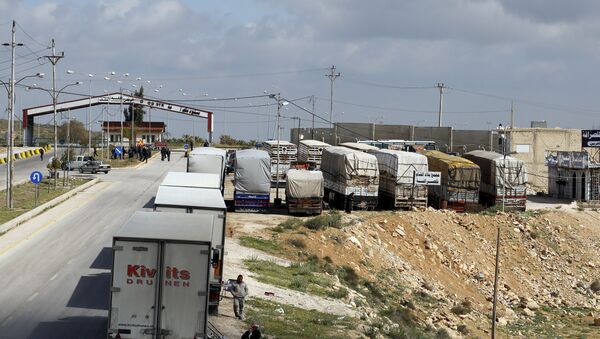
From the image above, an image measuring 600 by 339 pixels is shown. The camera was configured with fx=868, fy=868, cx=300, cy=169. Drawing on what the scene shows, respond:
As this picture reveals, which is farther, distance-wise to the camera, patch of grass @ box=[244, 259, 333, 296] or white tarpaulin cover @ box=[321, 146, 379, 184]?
white tarpaulin cover @ box=[321, 146, 379, 184]

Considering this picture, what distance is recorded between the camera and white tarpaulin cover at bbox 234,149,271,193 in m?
47.8

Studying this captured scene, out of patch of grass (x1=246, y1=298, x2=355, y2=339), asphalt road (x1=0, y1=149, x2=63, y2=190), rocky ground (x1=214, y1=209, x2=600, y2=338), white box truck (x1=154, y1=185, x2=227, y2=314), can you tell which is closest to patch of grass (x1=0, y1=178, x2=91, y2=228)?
asphalt road (x1=0, y1=149, x2=63, y2=190)

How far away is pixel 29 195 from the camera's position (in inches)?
2111

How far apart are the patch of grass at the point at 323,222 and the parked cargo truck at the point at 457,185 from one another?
1022 centimetres

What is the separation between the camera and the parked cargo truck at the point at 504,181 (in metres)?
55.9

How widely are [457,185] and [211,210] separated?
33187 millimetres

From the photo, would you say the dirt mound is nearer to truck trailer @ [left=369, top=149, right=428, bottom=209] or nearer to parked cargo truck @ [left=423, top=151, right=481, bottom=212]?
truck trailer @ [left=369, top=149, right=428, bottom=209]

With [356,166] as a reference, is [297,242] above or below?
below

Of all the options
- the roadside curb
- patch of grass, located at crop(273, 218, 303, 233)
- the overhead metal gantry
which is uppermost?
the overhead metal gantry

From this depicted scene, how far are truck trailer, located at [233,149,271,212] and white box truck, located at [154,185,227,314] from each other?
21132mm

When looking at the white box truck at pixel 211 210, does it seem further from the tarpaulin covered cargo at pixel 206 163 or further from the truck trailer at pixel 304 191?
the truck trailer at pixel 304 191

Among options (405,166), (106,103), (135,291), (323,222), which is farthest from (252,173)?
(106,103)

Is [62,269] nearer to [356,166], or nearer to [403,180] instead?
[356,166]

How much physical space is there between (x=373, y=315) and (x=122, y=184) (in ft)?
119
